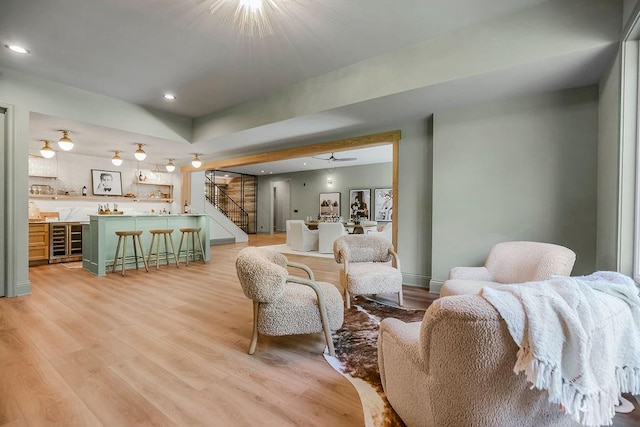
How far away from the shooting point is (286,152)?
6191 millimetres

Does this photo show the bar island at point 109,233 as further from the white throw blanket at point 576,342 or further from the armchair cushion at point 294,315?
the white throw blanket at point 576,342

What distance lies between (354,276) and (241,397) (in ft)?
5.92

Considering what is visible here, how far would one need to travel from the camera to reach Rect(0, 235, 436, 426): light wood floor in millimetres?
1637

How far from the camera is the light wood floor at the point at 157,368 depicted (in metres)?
1.63

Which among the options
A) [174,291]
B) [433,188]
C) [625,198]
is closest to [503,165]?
[433,188]

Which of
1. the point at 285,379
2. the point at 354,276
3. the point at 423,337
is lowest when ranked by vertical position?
the point at 285,379

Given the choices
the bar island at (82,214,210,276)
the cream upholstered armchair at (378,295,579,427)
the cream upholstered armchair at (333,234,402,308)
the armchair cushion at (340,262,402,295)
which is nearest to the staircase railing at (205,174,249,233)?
the bar island at (82,214,210,276)

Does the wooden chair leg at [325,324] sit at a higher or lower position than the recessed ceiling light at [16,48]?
lower

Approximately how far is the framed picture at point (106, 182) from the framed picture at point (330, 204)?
275 inches

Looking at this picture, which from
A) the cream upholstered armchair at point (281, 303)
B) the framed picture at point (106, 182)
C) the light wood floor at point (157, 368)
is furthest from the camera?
the framed picture at point (106, 182)

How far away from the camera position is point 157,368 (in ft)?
6.89

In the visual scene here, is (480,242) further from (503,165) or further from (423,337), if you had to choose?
(423,337)

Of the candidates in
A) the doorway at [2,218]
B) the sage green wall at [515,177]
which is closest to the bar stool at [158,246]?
the doorway at [2,218]

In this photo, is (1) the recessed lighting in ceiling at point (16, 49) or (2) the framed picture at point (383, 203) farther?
(2) the framed picture at point (383, 203)
